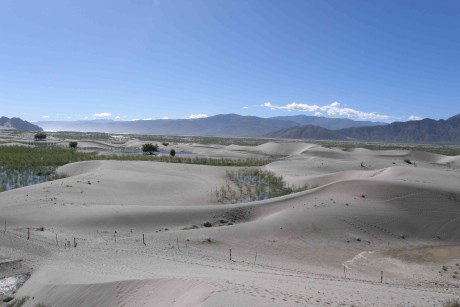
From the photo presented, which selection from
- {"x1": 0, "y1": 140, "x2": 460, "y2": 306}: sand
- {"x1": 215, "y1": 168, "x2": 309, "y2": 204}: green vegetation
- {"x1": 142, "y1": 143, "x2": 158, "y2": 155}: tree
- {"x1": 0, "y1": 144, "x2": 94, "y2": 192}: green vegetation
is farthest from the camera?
{"x1": 142, "y1": 143, "x2": 158, "y2": 155}: tree

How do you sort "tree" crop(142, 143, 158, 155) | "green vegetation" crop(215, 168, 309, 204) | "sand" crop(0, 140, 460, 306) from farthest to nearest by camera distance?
"tree" crop(142, 143, 158, 155) → "green vegetation" crop(215, 168, 309, 204) → "sand" crop(0, 140, 460, 306)

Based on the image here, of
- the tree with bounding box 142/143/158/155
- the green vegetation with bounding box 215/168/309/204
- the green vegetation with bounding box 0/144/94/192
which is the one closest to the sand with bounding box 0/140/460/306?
the green vegetation with bounding box 215/168/309/204

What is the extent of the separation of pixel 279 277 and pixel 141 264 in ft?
15.5

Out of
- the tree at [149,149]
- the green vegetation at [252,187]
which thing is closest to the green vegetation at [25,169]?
the green vegetation at [252,187]

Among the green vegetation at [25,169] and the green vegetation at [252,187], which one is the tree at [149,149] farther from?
the green vegetation at [252,187]

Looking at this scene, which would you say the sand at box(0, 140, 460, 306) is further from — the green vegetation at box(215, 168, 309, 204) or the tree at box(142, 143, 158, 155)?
the tree at box(142, 143, 158, 155)

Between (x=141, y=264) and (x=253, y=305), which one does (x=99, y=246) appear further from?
(x=253, y=305)

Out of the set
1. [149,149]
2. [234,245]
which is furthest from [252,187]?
[149,149]

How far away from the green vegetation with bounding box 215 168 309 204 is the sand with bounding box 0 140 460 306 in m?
A: 1.62

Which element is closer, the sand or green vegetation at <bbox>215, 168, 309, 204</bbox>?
the sand

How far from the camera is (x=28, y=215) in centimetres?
1823

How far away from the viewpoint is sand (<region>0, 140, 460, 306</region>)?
9.45 m

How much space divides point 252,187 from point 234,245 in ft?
49.8

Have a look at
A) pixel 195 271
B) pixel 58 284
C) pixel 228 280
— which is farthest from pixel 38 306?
pixel 228 280
